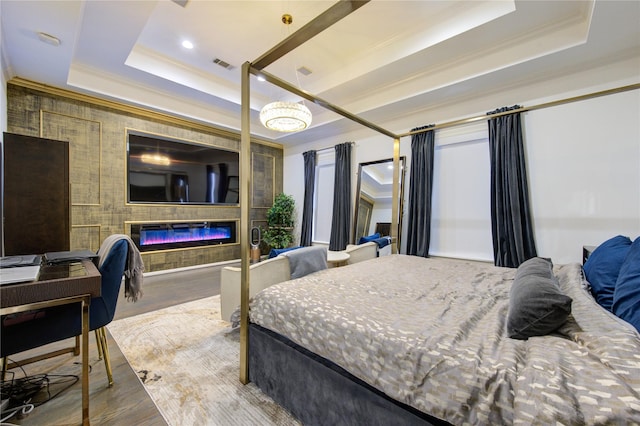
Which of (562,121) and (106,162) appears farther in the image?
(106,162)

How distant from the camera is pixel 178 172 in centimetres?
482

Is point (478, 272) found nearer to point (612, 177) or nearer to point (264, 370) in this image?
point (264, 370)

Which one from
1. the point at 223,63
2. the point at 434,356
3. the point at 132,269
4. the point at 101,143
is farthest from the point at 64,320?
the point at 223,63

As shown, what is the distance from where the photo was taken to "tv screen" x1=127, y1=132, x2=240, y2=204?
170 inches

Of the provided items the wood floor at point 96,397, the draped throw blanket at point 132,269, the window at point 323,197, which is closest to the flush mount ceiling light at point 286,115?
the window at point 323,197

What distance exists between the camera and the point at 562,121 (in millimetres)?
2998

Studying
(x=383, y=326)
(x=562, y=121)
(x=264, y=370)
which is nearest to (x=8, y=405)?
(x=264, y=370)

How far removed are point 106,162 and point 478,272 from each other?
5.19m

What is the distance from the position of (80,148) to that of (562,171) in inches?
253

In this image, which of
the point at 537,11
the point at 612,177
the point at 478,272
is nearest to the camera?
the point at 478,272

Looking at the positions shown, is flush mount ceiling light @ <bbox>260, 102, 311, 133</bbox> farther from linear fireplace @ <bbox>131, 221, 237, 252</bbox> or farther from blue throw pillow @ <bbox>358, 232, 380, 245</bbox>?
linear fireplace @ <bbox>131, 221, 237, 252</bbox>

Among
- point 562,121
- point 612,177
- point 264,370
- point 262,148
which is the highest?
point 262,148

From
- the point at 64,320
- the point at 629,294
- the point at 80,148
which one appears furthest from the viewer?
the point at 80,148

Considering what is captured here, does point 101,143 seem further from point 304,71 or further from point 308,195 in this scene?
point 308,195
